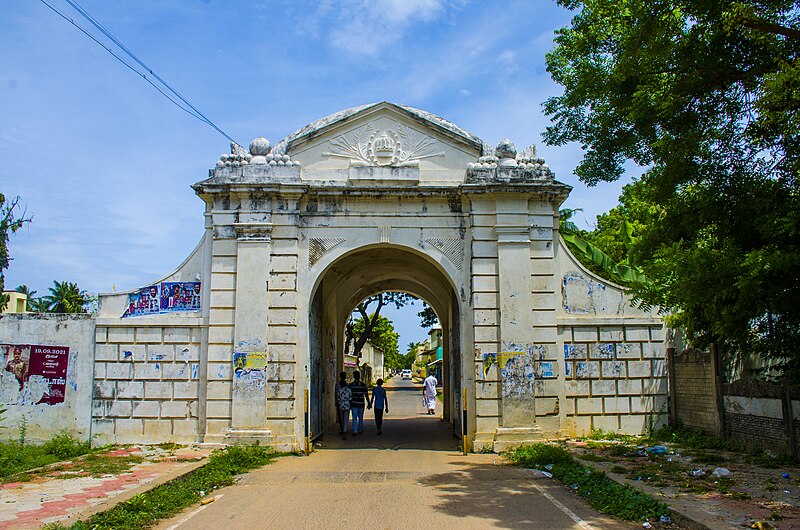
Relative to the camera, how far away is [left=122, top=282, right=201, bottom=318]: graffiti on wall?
14180mm

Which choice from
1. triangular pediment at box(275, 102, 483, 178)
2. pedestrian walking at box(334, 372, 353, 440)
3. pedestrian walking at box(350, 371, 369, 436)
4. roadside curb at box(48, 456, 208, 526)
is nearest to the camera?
roadside curb at box(48, 456, 208, 526)

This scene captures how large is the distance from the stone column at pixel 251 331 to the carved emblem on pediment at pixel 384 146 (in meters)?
2.37

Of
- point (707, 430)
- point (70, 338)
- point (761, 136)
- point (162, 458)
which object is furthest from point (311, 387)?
point (761, 136)

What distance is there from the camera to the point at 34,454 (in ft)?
41.2

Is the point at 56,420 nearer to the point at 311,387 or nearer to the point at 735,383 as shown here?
the point at 311,387

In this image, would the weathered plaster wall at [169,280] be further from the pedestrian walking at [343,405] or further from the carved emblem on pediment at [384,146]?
the pedestrian walking at [343,405]

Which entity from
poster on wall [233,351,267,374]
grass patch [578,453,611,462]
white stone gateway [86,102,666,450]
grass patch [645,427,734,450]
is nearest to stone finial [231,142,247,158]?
white stone gateway [86,102,666,450]

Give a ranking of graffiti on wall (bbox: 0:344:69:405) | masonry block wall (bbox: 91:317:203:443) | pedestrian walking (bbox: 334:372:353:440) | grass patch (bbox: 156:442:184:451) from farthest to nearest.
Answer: pedestrian walking (bbox: 334:372:353:440) → graffiti on wall (bbox: 0:344:69:405) → masonry block wall (bbox: 91:317:203:443) → grass patch (bbox: 156:442:184:451)

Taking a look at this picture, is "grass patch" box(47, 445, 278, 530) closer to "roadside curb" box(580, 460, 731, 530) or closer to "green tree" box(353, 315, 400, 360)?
"roadside curb" box(580, 460, 731, 530)

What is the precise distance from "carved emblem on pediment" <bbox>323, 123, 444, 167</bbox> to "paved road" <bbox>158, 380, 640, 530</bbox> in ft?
20.4

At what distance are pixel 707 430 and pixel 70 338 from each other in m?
12.9

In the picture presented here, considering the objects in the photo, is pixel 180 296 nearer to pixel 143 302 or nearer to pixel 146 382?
pixel 143 302

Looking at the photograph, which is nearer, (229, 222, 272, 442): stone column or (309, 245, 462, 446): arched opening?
(229, 222, 272, 442): stone column

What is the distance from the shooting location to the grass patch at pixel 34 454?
35.3 ft
